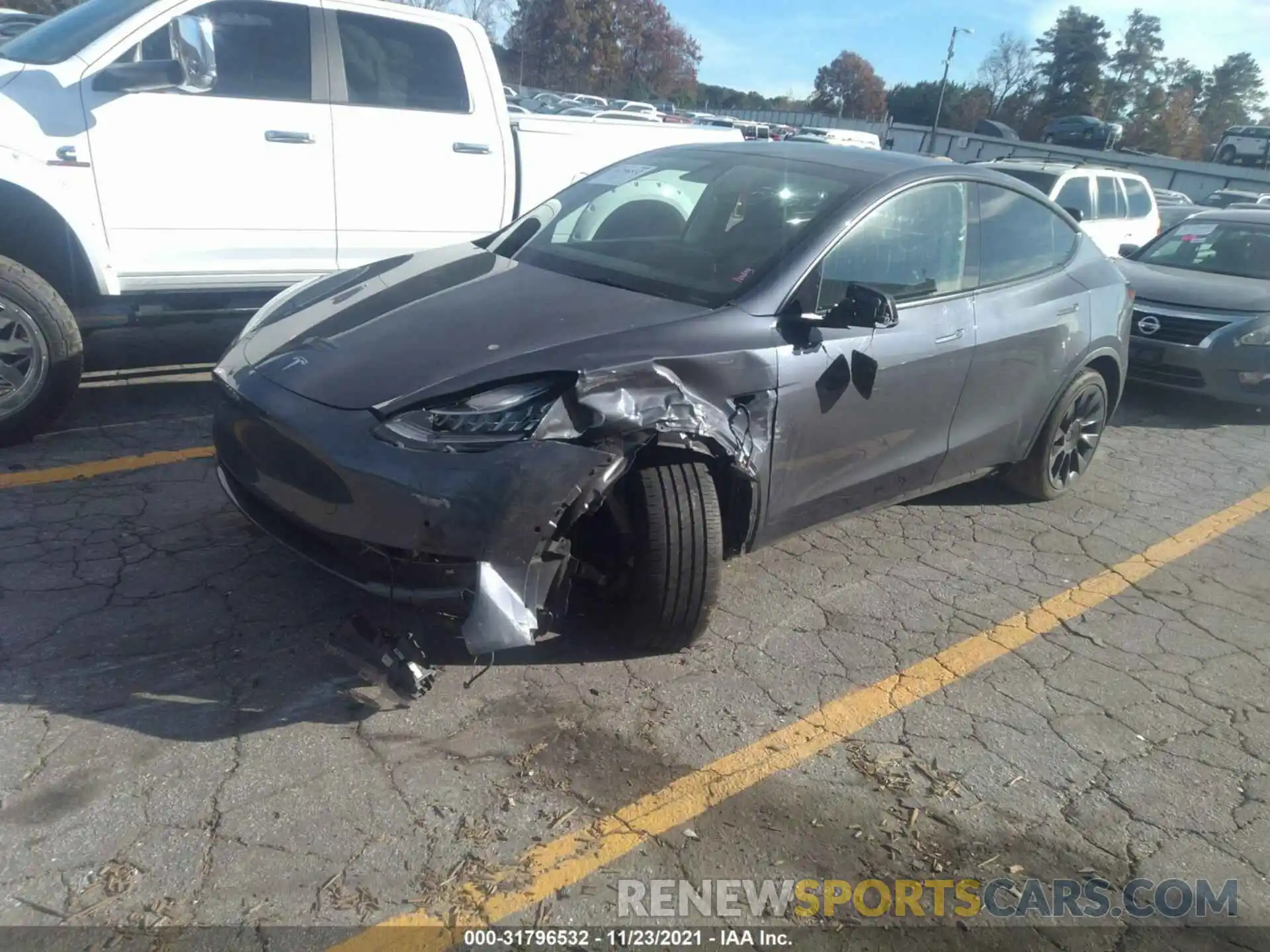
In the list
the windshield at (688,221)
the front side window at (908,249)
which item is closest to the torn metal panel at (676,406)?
the windshield at (688,221)

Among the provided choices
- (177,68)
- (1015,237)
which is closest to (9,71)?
(177,68)

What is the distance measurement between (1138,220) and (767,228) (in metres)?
10.5

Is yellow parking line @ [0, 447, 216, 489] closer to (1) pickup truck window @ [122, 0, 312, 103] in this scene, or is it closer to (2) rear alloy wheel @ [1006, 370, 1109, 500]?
(1) pickup truck window @ [122, 0, 312, 103]

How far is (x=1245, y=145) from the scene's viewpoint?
43.8m

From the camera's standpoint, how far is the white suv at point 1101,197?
36.3 ft

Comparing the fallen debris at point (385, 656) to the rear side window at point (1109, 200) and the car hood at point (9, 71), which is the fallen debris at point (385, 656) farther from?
the rear side window at point (1109, 200)

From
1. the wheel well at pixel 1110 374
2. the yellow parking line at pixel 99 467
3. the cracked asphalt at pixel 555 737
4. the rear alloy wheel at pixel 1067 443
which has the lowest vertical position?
the yellow parking line at pixel 99 467

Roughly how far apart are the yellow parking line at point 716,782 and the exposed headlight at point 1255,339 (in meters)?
3.74

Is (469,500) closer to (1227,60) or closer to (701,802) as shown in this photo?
(701,802)

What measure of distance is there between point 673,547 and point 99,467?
3.05 m

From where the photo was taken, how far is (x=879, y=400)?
12.7 feet

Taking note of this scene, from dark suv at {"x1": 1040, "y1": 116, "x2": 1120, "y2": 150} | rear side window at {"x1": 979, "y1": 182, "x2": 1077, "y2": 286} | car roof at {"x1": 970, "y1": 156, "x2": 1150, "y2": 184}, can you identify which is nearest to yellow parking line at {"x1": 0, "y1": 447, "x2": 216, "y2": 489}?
rear side window at {"x1": 979, "y1": 182, "x2": 1077, "y2": 286}

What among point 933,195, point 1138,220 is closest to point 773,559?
point 933,195

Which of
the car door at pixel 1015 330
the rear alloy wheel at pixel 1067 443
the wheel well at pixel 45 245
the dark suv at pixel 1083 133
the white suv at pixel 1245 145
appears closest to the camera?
the car door at pixel 1015 330
